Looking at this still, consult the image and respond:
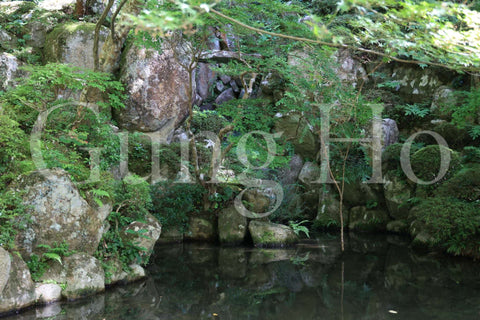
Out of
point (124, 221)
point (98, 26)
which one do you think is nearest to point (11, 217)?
point (124, 221)

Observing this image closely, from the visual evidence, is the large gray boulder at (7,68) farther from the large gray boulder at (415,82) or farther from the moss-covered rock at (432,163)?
the large gray boulder at (415,82)

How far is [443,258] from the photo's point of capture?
657 centimetres

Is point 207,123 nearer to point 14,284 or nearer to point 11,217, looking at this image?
point 11,217

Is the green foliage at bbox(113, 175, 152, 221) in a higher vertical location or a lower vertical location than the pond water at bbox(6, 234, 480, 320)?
higher

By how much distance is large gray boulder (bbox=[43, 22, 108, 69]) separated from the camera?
361 inches

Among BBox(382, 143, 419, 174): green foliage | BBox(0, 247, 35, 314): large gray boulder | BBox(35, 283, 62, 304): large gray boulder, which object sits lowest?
BBox(35, 283, 62, 304): large gray boulder

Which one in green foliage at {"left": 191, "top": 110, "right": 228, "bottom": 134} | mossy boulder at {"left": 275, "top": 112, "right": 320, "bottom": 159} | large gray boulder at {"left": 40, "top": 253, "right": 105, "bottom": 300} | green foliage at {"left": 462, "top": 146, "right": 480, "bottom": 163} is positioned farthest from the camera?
green foliage at {"left": 191, "top": 110, "right": 228, "bottom": 134}

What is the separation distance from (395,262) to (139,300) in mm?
4151

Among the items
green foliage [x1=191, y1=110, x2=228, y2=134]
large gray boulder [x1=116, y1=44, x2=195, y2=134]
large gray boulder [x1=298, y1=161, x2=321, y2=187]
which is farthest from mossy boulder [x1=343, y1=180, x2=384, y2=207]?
large gray boulder [x1=116, y1=44, x2=195, y2=134]

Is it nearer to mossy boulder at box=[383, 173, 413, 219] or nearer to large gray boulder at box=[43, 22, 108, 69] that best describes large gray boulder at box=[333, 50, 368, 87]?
mossy boulder at box=[383, 173, 413, 219]

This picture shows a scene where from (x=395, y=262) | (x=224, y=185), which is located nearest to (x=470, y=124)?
(x=395, y=262)

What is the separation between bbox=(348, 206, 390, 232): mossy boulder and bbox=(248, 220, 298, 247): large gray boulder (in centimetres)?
223

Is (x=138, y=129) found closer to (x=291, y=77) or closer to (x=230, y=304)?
(x=291, y=77)

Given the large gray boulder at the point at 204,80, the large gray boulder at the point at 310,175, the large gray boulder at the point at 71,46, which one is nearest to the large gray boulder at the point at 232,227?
the large gray boulder at the point at 310,175
